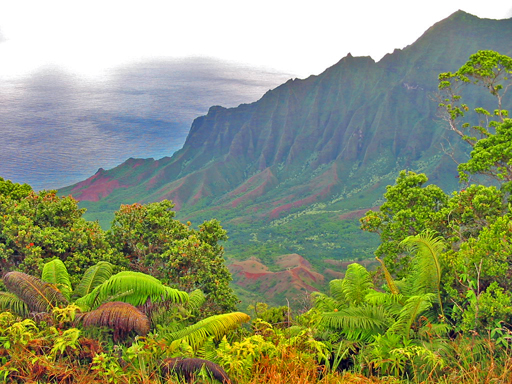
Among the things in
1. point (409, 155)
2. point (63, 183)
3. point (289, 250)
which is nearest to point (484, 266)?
point (289, 250)

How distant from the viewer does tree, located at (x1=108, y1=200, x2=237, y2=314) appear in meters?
10.4

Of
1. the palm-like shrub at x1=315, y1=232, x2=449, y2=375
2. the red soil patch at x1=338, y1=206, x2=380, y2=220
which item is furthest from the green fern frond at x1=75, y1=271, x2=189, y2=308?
the red soil patch at x1=338, y1=206, x2=380, y2=220

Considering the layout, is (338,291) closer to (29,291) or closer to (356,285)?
(356,285)

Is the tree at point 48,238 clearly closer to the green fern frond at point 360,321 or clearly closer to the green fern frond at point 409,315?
the green fern frond at point 360,321

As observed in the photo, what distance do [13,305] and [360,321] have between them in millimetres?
5872

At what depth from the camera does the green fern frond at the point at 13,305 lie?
237 inches

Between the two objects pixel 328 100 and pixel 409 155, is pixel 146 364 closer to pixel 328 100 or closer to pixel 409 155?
pixel 409 155

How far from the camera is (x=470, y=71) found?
14469mm

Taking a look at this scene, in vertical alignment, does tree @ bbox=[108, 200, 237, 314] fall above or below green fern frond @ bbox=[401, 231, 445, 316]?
below

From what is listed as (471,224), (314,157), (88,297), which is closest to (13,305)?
(88,297)

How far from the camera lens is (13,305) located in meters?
6.09

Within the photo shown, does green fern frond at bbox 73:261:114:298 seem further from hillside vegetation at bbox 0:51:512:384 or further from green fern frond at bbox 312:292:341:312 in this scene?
green fern frond at bbox 312:292:341:312

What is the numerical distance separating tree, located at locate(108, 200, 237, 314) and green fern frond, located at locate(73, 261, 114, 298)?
2.48 meters

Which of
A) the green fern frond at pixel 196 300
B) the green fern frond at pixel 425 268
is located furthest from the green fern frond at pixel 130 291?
the green fern frond at pixel 425 268
